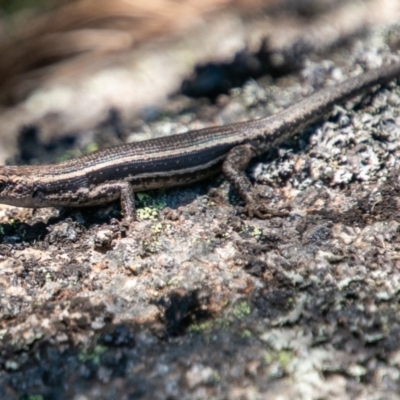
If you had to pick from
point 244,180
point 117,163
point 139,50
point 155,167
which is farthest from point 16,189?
point 139,50

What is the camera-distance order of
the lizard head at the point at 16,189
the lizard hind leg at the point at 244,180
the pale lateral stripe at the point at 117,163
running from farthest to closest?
the pale lateral stripe at the point at 117,163
the lizard head at the point at 16,189
the lizard hind leg at the point at 244,180

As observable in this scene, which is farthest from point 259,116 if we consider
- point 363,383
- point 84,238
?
point 363,383

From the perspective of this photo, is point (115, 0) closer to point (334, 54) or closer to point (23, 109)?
point (23, 109)

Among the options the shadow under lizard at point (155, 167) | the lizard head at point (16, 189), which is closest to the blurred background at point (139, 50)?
the shadow under lizard at point (155, 167)

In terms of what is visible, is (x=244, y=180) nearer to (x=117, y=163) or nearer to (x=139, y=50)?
(x=117, y=163)

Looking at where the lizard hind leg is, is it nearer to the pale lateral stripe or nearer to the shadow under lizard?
the shadow under lizard

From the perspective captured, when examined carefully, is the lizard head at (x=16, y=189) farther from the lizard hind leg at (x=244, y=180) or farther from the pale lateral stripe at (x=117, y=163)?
the lizard hind leg at (x=244, y=180)

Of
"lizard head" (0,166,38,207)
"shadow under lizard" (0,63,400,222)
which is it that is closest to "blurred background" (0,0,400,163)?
"shadow under lizard" (0,63,400,222)
